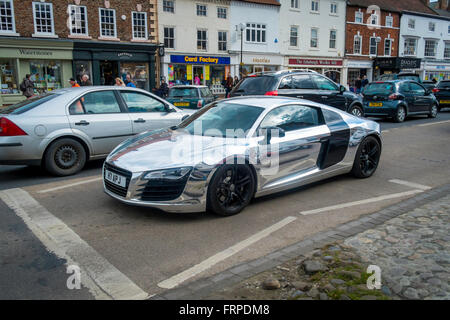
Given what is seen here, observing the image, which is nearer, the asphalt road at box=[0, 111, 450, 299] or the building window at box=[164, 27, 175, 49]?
the asphalt road at box=[0, 111, 450, 299]

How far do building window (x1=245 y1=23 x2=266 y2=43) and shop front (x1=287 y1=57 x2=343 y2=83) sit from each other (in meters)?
3.54

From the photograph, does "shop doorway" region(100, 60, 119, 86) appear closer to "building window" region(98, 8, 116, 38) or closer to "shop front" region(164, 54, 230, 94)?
"building window" region(98, 8, 116, 38)

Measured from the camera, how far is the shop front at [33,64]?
2288 cm

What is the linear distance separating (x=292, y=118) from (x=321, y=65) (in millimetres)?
33960

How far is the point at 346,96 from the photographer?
488 inches

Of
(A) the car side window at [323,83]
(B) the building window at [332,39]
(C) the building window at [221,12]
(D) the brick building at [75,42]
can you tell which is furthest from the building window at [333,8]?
(A) the car side window at [323,83]

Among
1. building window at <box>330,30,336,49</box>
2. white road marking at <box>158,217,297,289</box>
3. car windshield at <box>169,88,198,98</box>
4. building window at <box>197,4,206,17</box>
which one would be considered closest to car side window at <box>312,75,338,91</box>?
car windshield at <box>169,88,198,98</box>

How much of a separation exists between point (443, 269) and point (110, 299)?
285 centimetres

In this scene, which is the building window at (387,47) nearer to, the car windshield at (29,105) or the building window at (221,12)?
the building window at (221,12)

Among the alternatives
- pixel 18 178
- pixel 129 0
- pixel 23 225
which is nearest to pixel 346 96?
pixel 18 178

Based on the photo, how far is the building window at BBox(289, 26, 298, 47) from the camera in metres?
35.2

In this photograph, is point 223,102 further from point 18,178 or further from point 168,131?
point 18,178

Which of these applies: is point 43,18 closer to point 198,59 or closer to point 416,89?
point 198,59

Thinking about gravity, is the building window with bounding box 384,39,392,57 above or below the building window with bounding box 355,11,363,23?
below
